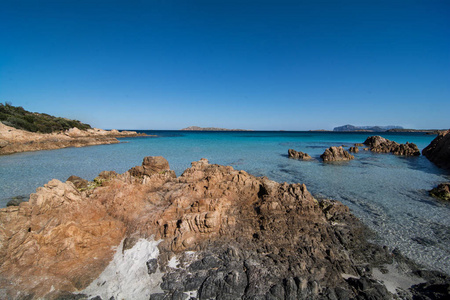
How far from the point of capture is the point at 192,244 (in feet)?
17.2

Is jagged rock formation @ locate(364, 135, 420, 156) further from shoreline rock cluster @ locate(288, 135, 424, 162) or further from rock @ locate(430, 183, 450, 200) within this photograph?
rock @ locate(430, 183, 450, 200)

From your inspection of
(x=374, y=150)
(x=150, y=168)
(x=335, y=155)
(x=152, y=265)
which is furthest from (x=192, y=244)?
(x=374, y=150)

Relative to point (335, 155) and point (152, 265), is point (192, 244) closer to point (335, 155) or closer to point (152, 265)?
point (152, 265)

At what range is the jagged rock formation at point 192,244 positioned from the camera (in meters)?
4.23

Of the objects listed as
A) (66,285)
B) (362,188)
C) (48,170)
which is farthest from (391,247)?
(48,170)

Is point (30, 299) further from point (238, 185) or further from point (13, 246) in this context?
point (238, 185)

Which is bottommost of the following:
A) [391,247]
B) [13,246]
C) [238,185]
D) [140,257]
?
[391,247]

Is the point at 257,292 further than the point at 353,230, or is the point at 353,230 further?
the point at 353,230

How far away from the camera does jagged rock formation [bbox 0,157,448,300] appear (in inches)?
167

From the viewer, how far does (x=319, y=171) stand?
16844mm

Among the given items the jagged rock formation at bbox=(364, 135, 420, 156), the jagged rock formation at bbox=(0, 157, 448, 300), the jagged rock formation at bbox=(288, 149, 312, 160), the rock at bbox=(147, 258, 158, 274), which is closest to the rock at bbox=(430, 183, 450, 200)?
the jagged rock formation at bbox=(0, 157, 448, 300)

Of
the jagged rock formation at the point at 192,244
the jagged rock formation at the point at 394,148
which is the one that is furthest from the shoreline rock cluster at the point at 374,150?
the jagged rock formation at the point at 192,244

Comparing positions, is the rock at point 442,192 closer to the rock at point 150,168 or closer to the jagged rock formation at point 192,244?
the jagged rock formation at point 192,244

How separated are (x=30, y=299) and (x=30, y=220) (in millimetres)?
2151
